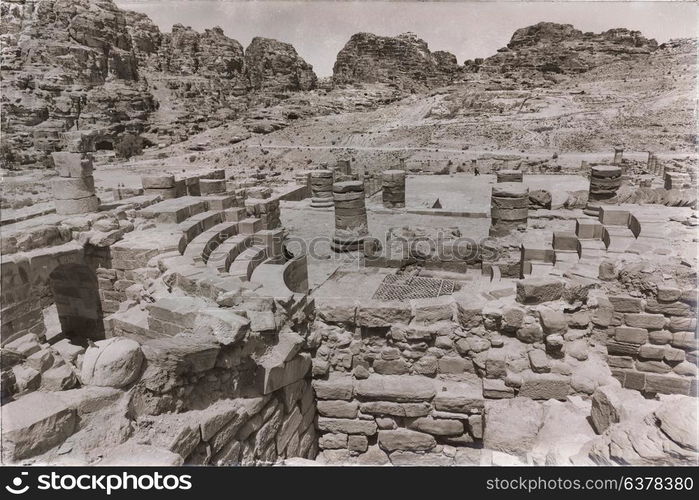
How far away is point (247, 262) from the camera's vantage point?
29.3 feet

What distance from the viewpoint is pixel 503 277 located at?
33.3 feet

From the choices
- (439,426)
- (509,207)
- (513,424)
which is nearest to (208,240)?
(439,426)

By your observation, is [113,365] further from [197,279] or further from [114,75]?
[114,75]

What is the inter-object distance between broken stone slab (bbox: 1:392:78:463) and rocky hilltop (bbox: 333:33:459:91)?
79.3m

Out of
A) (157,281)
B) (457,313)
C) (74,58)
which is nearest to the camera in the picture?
(457,313)

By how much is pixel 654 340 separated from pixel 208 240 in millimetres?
8431

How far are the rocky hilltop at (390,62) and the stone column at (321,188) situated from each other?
63103mm

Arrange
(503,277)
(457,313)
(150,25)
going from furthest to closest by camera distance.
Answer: (150,25), (503,277), (457,313)

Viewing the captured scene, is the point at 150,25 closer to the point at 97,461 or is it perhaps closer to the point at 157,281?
the point at 157,281

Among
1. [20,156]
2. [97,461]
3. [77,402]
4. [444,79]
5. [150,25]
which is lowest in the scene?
[97,461]

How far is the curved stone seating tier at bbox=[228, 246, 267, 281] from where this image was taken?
8.34m

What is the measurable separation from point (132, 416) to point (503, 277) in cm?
812

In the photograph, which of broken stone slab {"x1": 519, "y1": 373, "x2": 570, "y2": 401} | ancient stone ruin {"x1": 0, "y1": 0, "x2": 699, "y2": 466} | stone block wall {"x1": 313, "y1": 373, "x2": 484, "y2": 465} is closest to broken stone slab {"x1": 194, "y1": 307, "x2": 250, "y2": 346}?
ancient stone ruin {"x1": 0, "y1": 0, "x2": 699, "y2": 466}

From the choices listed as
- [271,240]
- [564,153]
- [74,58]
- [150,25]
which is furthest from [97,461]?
[150,25]
